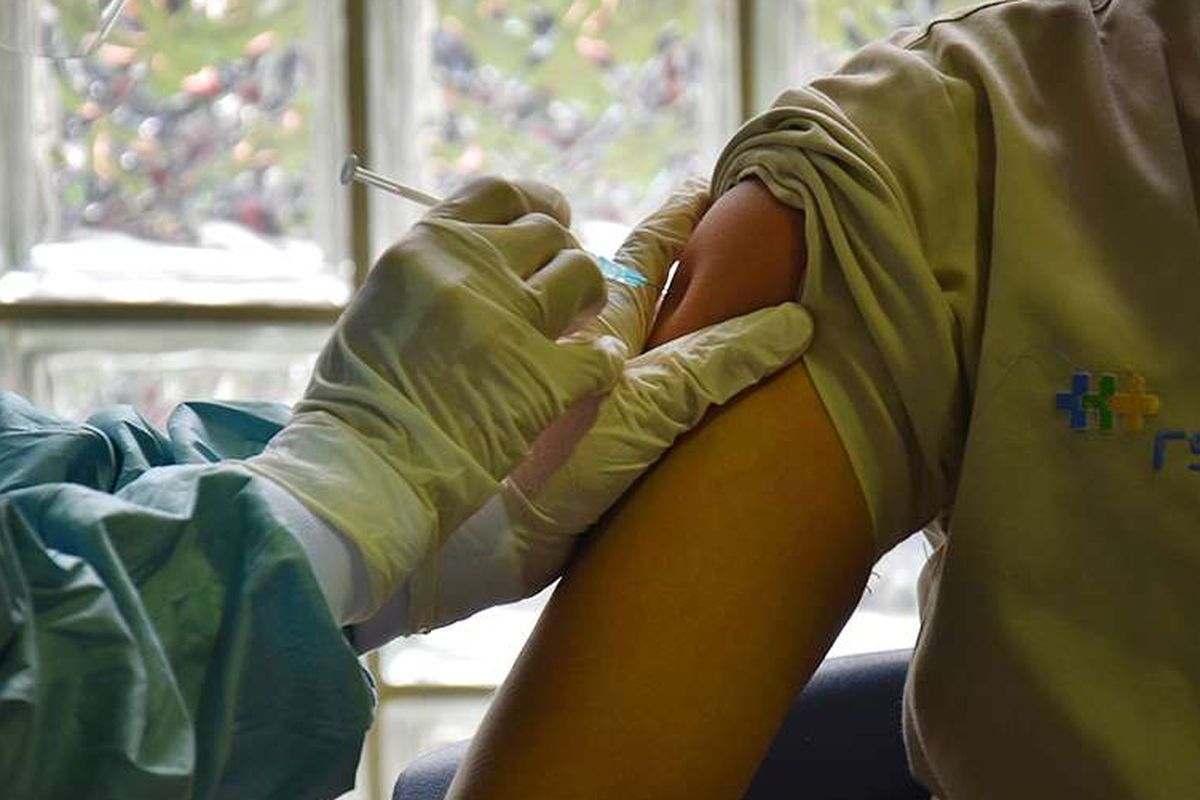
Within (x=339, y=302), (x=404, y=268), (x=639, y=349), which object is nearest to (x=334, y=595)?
(x=404, y=268)

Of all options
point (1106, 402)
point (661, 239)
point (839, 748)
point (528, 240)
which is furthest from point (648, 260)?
point (839, 748)

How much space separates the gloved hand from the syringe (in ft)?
0.25

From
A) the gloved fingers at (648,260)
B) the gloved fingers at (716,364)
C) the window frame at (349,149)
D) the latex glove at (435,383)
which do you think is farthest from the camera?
the window frame at (349,149)

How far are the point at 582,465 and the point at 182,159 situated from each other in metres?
1.88

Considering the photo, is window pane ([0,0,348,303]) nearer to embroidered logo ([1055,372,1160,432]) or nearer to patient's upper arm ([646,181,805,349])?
patient's upper arm ([646,181,805,349])

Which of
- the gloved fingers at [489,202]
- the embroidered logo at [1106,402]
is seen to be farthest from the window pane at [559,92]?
the embroidered logo at [1106,402]

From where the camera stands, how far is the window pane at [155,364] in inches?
114

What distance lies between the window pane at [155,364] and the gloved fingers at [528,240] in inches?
66.7

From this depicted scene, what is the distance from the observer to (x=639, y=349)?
1343 millimetres

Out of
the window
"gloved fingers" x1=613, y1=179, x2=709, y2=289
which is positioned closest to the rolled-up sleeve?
"gloved fingers" x1=613, y1=179, x2=709, y2=289

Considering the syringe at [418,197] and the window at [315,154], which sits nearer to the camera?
the syringe at [418,197]

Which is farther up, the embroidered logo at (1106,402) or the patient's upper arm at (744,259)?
the patient's upper arm at (744,259)

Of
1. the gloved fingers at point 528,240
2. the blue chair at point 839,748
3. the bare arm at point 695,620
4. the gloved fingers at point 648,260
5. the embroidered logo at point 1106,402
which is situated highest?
the gloved fingers at point 528,240

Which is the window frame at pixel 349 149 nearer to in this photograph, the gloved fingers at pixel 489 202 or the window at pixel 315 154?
the window at pixel 315 154
